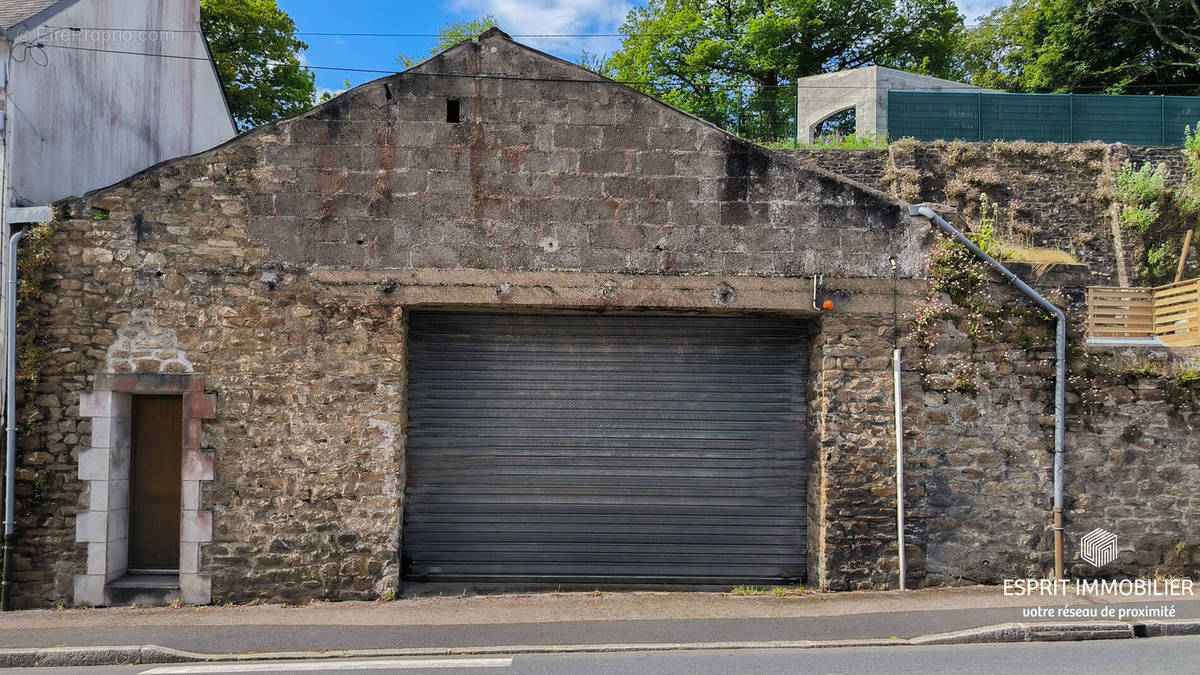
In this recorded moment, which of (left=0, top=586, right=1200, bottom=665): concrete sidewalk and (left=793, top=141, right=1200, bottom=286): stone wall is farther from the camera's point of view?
(left=793, top=141, right=1200, bottom=286): stone wall

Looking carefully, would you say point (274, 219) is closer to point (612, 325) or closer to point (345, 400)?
point (345, 400)

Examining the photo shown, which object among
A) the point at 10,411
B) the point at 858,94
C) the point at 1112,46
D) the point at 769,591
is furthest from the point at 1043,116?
the point at 10,411

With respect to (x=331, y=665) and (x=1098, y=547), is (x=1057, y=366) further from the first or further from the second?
(x=331, y=665)

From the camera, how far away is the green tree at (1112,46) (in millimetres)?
26953

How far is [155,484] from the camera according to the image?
9086 mm

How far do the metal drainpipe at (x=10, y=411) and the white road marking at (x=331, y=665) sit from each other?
2.71 meters

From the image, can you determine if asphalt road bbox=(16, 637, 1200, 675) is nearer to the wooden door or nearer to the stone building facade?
the stone building facade

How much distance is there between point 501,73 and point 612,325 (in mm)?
2726

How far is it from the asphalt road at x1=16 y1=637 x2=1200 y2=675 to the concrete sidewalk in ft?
0.64

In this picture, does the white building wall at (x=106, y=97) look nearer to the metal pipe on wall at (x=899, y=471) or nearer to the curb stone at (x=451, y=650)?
the curb stone at (x=451, y=650)

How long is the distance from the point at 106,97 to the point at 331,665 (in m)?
7.70

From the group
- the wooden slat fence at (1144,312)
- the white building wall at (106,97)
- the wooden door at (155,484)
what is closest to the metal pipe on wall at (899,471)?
the wooden slat fence at (1144,312)

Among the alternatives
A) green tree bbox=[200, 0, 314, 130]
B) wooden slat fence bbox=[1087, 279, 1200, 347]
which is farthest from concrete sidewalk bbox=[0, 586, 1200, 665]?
green tree bbox=[200, 0, 314, 130]

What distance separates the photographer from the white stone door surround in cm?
844
